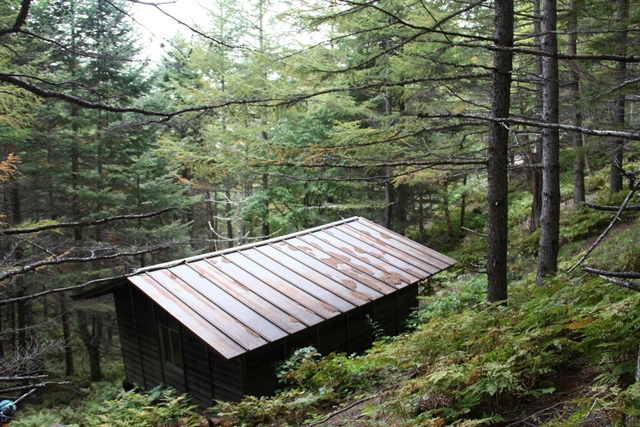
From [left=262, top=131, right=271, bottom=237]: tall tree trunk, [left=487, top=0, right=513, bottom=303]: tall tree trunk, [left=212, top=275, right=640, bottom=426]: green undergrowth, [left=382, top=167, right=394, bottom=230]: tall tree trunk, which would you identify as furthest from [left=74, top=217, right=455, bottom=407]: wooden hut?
[left=262, top=131, right=271, bottom=237]: tall tree trunk

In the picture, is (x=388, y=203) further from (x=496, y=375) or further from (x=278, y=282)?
(x=496, y=375)

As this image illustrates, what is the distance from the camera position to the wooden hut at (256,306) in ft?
29.0

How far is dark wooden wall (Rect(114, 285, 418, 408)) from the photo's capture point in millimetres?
9172

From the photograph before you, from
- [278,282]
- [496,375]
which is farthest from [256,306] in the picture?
[496,375]

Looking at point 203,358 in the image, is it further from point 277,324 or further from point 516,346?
point 516,346

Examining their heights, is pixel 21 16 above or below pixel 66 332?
above

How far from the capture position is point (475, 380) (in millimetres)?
3773

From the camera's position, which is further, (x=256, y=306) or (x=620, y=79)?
(x=256, y=306)

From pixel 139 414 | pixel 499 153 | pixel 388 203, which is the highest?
pixel 499 153

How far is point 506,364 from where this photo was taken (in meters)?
3.71

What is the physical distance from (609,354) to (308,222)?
20.2 metres

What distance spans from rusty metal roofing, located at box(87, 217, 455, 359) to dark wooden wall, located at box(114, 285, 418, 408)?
1.74ft

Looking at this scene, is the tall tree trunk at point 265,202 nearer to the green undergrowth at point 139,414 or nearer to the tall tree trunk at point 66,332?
the tall tree trunk at point 66,332

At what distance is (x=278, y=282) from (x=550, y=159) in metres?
6.57
